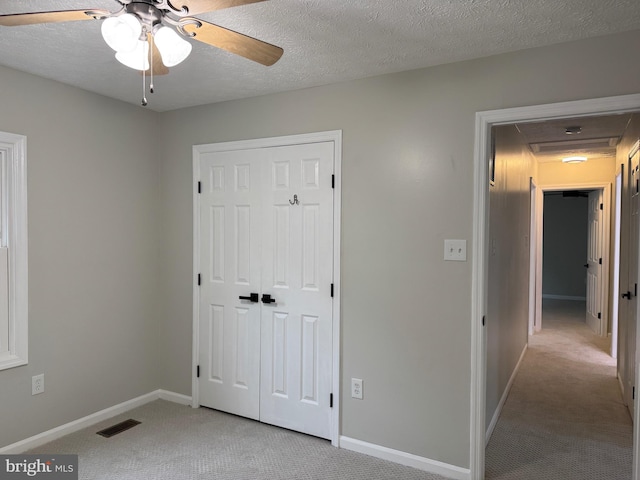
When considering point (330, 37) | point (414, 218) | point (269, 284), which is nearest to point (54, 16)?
point (330, 37)

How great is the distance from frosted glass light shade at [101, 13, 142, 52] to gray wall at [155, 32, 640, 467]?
1681 mm

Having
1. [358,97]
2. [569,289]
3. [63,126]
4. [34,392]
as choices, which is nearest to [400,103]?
[358,97]

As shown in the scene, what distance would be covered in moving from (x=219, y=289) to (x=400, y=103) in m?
1.93

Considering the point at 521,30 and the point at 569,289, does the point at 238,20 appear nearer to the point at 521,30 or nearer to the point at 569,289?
the point at 521,30

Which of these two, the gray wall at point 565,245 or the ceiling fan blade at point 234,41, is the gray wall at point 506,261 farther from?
the gray wall at point 565,245

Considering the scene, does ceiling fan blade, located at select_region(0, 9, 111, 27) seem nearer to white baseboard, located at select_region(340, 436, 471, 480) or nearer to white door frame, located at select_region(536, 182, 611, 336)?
white baseboard, located at select_region(340, 436, 471, 480)

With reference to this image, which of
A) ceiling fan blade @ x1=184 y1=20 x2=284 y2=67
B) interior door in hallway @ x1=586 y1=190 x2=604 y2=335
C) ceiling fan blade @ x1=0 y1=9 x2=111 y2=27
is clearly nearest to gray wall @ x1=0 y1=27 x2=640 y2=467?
ceiling fan blade @ x1=184 y1=20 x2=284 y2=67

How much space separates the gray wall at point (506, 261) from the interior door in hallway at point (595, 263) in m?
1.69

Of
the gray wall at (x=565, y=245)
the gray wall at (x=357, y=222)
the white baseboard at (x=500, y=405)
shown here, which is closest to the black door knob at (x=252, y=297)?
the gray wall at (x=357, y=222)

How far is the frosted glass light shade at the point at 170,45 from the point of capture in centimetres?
151

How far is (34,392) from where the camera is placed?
2898 mm

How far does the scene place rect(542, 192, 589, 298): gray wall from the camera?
9.48m

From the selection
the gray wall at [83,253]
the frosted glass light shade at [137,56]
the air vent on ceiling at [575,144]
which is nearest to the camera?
the frosted glass light shade at [137,56]

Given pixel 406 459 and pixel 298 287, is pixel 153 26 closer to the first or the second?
pixel 298 287
